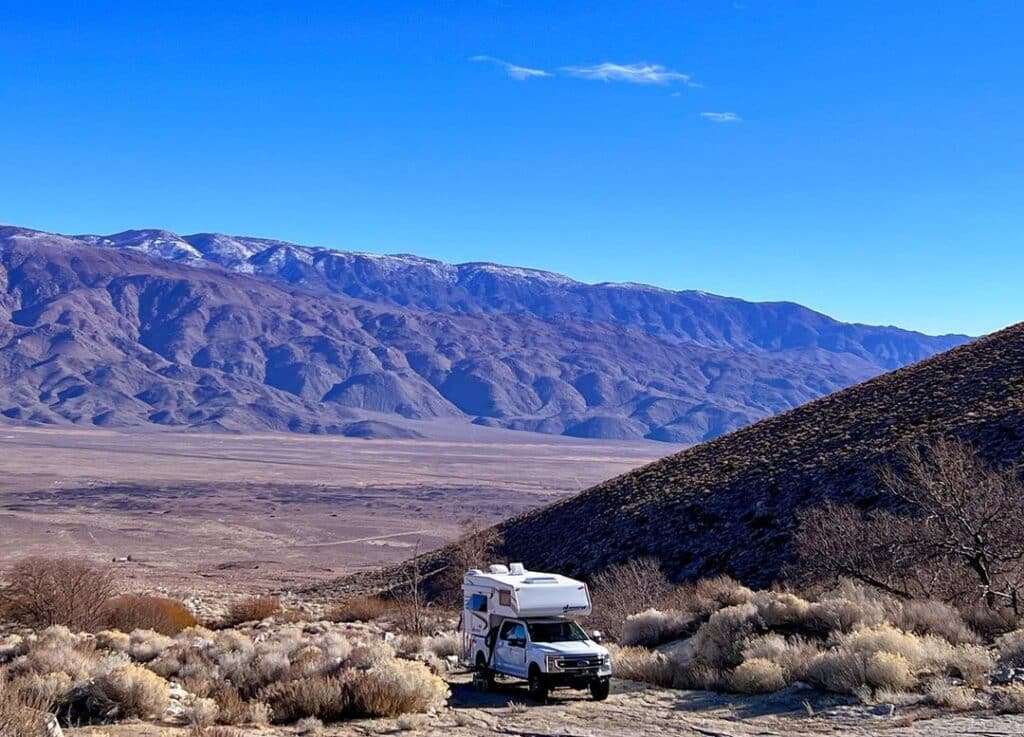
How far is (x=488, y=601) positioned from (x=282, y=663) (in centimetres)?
394

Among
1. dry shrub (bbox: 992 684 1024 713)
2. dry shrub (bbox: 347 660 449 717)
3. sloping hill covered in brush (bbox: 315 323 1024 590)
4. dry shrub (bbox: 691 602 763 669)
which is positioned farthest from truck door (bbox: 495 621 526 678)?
sloping hill covered in brush (bbox: 315 323 1024 590)

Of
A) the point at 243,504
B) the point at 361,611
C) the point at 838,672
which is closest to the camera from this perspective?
the point at 838,672

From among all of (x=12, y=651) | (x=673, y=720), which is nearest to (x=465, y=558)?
(x=12, y=651)

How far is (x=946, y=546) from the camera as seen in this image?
73.3ft

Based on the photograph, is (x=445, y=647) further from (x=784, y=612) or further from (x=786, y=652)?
(x=786, y=652)

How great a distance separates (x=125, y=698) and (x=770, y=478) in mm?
32778

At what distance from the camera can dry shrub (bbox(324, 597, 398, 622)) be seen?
127ft

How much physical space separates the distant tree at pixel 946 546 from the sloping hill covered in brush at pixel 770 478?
7.84 meters

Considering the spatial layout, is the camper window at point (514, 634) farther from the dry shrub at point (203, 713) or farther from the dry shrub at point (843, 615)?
the dry shrub at point (203, 713)

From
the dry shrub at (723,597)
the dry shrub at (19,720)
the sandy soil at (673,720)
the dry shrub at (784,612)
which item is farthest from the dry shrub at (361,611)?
the dry shrub at (19,720)

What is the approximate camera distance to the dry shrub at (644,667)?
18.8m

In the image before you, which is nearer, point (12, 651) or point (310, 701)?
point (310, 701)

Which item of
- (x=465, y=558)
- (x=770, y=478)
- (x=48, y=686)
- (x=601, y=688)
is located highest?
(x=770, y=478)

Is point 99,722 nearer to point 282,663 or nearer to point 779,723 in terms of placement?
point 282,663
